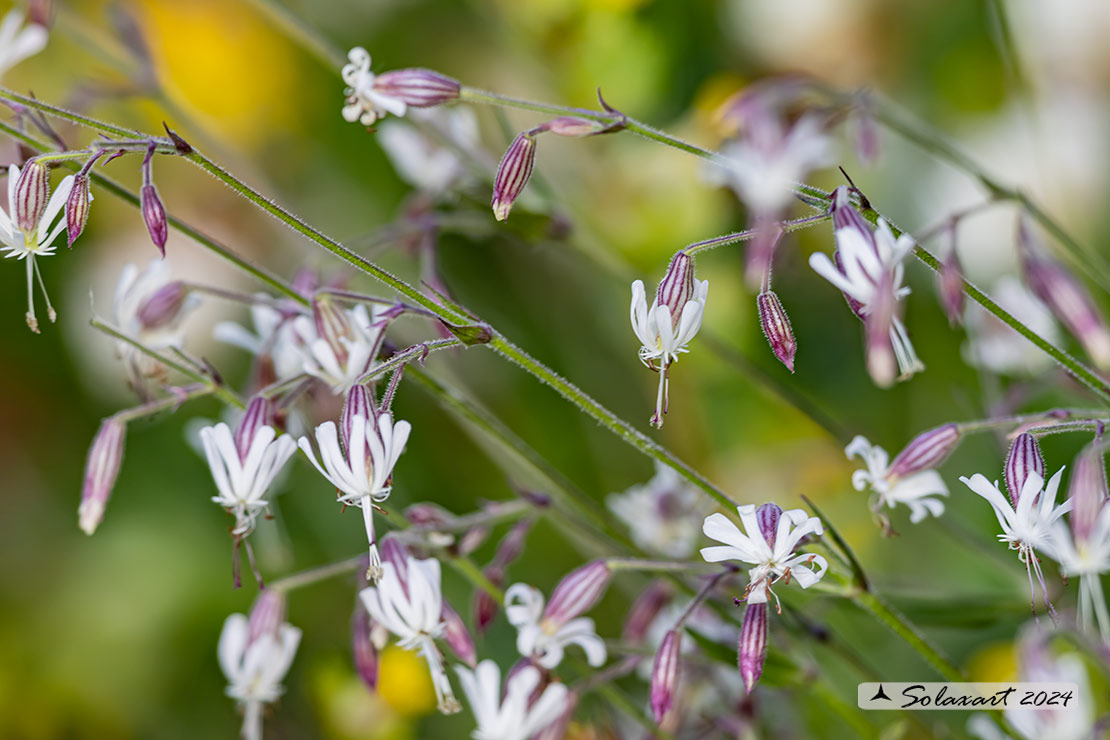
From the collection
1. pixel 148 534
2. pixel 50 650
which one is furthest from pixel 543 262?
pixel 50 650

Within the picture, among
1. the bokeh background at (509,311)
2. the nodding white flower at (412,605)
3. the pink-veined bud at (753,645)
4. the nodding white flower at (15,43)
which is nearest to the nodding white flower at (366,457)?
the nodding white flower at (412,605)

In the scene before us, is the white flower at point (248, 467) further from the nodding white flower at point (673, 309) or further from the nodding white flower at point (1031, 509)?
the nodding white flower at point (1031, 509)

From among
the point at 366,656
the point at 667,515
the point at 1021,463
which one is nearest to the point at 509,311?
the point at 667,515

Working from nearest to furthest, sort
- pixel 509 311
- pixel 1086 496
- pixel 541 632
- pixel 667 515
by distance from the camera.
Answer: pixel 1086 496
pixel 541 632
pixel 667 515
pixel 509 311

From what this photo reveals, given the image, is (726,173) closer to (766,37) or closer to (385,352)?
(385,352)

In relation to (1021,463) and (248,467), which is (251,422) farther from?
(1021,463)

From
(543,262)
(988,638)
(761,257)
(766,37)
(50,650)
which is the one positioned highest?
(766,37)
